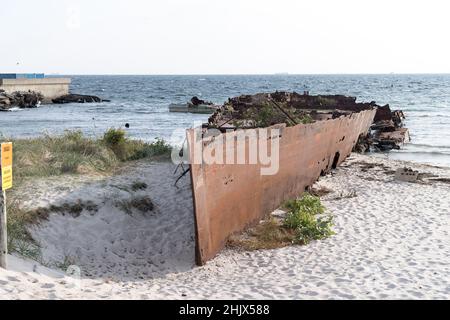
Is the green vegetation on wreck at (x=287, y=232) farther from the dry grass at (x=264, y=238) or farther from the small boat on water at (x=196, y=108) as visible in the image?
the small boat on water at (x=196, y=108)

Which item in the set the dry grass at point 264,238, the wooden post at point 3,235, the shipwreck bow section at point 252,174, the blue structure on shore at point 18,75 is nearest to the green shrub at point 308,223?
the dry grass at point 264,238

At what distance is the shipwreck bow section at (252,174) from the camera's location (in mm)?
7688

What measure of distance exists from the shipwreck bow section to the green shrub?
582 millimetres

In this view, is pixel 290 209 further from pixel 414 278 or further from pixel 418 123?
pixel 418 123

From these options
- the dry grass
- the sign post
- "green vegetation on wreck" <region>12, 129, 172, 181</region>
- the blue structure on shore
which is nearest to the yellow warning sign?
the sign post

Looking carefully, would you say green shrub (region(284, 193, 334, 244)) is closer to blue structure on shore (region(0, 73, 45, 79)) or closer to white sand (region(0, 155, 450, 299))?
white sand (region(0, 155, 450, 299))

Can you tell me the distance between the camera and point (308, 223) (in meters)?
8.99

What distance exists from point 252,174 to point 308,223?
1255 mm

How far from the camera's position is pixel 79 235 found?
811 cm

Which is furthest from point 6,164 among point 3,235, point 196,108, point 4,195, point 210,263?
point 196,108

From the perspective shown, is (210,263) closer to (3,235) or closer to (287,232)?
(287,232)

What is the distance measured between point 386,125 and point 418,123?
31.5ft
